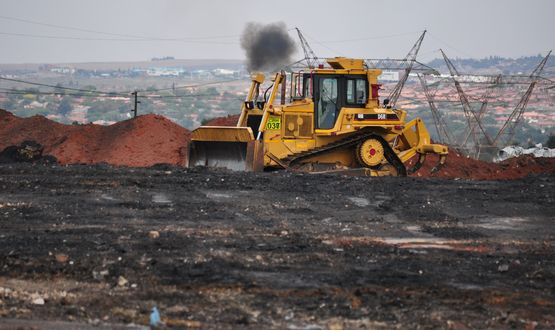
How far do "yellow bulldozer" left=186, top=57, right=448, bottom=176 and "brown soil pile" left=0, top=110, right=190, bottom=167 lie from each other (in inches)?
289

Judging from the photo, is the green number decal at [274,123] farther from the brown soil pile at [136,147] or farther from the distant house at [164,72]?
the distant house at [164,72]

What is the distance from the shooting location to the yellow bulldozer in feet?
78.9

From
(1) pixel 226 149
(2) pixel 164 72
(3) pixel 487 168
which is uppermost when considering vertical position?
(2) pixel 164 72

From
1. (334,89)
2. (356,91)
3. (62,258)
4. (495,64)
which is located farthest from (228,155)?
(495,64)

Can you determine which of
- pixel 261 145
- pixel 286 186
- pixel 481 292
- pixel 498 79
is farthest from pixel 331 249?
pixel 498 79

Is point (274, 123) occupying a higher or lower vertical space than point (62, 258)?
higher

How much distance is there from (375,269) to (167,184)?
835 centimetres

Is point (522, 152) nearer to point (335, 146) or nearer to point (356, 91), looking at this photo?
point (356, 91)

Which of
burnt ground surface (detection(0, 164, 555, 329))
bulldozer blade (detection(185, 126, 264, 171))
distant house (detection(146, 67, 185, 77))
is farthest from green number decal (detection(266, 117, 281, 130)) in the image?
distant house (detection(146, 67, 185, 77))

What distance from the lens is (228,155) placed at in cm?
2447

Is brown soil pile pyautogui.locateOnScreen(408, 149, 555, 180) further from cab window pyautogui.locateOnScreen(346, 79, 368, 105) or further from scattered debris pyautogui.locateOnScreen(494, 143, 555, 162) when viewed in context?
cab window pyautogui.locateOnScreen(346, 79, 368, 105)

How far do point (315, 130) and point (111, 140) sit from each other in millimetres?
11649

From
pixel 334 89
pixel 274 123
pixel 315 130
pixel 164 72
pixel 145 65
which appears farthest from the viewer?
pixel 145 65

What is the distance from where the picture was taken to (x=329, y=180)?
21.7 m
